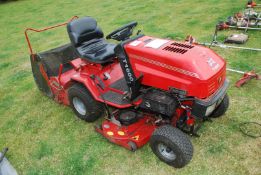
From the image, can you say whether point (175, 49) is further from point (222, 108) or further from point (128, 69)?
point (222, 108)

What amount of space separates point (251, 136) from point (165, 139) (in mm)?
1279

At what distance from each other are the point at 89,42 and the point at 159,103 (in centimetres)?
183

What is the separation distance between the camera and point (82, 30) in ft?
14.3

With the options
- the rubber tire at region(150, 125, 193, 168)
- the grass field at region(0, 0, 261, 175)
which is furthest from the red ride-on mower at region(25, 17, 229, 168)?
the grass field at region(0, 0, 261, 175)

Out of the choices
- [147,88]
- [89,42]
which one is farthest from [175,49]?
[89,42]

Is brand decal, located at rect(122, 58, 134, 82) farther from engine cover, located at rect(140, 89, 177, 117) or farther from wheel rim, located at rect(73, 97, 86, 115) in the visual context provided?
wheel rim, located at rect(73, 97, 86, 115)

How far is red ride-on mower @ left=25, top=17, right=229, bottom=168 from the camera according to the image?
3.06 metres

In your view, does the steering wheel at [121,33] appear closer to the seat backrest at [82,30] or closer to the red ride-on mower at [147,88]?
the red ride-on mower at [147,88]

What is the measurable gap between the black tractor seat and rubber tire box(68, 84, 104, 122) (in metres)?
0.45

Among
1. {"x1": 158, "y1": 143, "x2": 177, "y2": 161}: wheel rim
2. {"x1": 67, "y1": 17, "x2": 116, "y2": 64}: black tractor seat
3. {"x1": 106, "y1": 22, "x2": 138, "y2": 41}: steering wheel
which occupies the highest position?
{"x1": 106, "y1": 22, "x2": 138, "y2": 41}: steering wheel

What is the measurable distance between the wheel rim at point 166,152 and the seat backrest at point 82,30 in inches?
79.0

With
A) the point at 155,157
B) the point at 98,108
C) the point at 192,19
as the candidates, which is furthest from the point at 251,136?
the point at 192,19

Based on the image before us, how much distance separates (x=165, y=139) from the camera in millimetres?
3164

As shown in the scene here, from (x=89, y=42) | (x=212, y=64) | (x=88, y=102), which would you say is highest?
(x=212, y=64)
